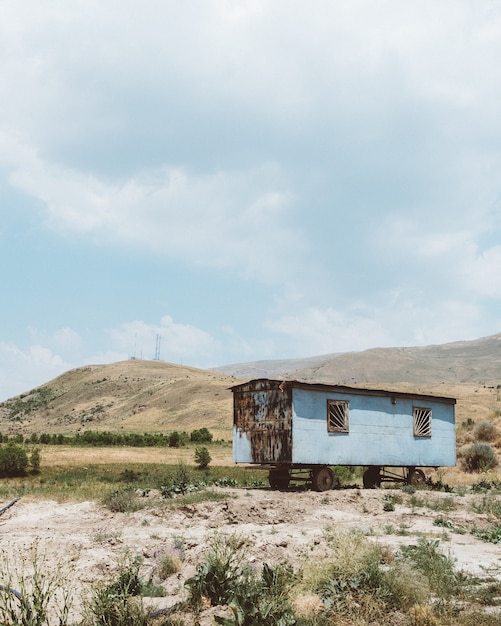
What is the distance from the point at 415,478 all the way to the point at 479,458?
8.00m

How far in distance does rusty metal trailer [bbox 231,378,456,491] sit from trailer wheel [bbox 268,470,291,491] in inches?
0.8

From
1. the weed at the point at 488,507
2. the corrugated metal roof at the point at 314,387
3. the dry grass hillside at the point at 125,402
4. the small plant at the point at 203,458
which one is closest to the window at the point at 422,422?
the corrugated metal roof at the point at 314,387

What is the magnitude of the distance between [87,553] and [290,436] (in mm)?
8550

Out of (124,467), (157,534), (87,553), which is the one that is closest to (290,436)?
(157,534)

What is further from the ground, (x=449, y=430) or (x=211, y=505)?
(x=449, y=430)

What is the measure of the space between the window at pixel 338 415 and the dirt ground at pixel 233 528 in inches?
82.4

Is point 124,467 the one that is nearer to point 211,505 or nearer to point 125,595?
point 211,505

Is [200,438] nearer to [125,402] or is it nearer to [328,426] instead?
[328,426]

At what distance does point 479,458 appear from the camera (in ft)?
94.2

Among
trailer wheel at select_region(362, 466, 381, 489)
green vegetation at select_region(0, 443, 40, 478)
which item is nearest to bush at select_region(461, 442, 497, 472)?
trailer wheel at select_region(362, 466, 381, 489)

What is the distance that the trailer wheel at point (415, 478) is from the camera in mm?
22188

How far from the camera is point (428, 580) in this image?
25.7ft

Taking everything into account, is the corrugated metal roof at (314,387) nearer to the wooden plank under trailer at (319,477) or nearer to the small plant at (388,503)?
the wooden plank under trailer at (319,477)

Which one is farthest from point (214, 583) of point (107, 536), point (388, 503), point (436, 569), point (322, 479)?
point (322, 479)
